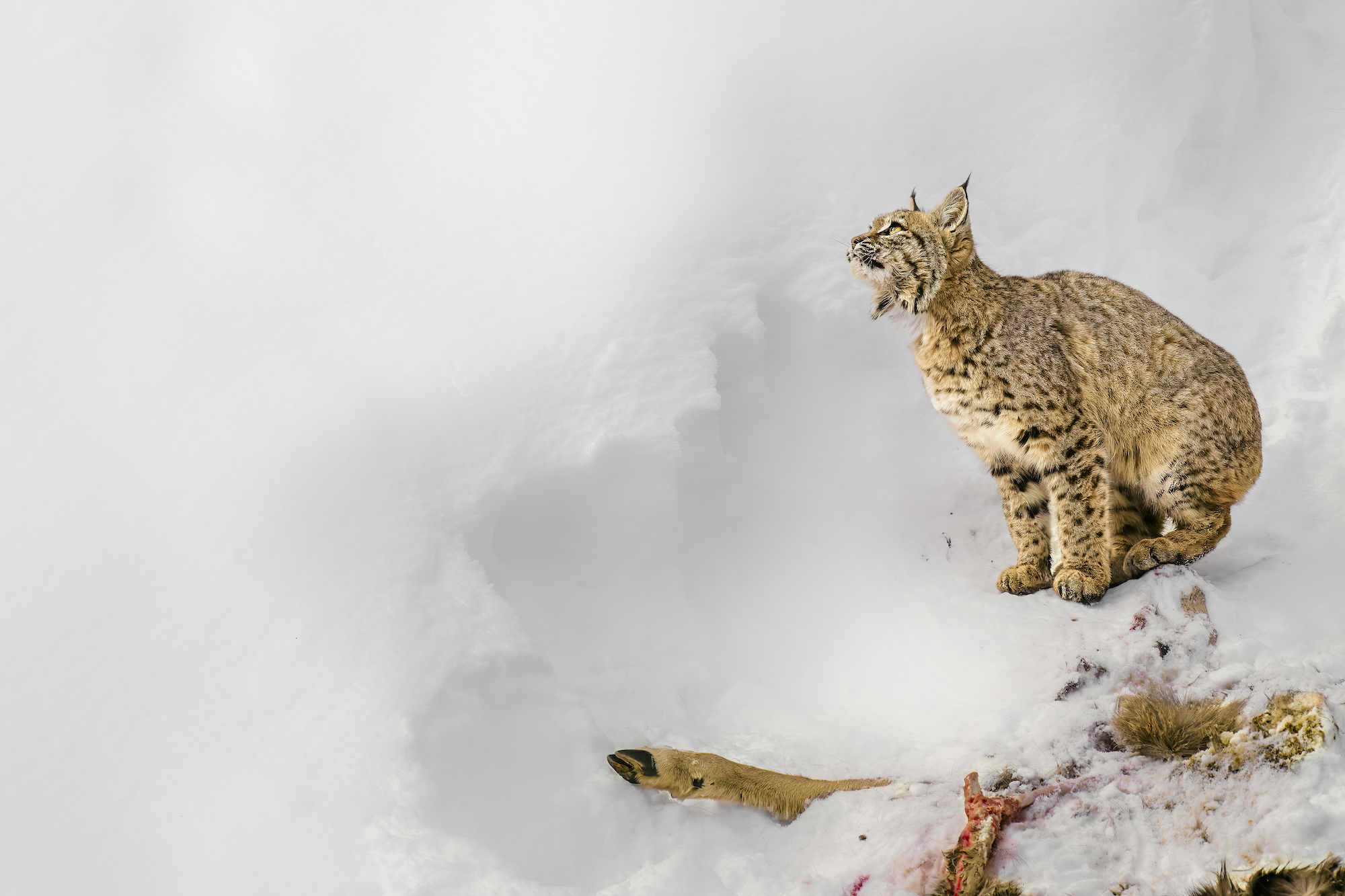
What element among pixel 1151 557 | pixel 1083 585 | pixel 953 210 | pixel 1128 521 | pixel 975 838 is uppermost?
pixel 953 210

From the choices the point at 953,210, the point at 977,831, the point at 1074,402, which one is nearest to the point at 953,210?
the point at 953,210

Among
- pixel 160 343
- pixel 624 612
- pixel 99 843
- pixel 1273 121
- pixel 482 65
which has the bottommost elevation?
pixel 99 843

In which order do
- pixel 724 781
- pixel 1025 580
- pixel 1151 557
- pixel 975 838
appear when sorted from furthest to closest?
pixel 1025 580 < pixel 1151 557 < pixel 724 781 < pixel 975 838

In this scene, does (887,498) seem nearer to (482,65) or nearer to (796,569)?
(796,569)

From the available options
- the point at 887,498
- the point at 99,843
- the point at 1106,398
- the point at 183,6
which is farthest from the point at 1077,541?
the point at 183,6

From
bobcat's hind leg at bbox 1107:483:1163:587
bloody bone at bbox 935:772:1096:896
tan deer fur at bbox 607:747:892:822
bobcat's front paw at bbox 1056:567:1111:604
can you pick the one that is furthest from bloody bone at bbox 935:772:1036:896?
bobcat's hind leg at bbox 1107:483:1163:587

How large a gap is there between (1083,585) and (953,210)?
1.94 m

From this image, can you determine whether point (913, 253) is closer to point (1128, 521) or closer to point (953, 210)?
point (953, 210)

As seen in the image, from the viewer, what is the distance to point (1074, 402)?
4.86 m

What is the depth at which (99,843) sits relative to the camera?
3.41m

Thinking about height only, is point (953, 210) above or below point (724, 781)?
above

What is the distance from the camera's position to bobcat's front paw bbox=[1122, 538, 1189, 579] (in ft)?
15.8

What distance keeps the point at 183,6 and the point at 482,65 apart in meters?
1.78

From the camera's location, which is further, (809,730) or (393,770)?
(809,730)
